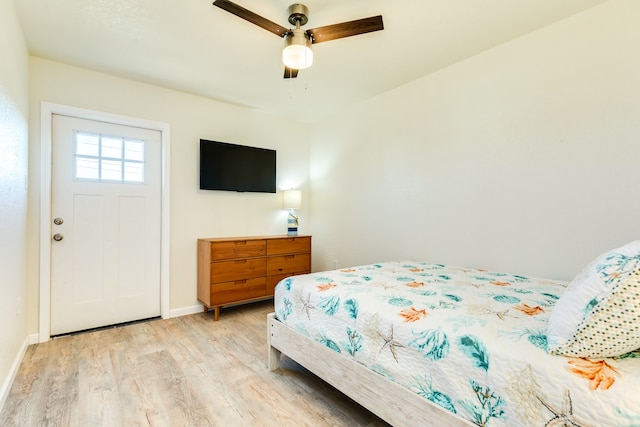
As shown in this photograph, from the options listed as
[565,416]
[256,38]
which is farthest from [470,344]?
[256,38]

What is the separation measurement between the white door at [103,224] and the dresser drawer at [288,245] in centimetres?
119

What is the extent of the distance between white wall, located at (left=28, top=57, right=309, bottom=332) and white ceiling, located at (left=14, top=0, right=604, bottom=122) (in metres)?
0.16

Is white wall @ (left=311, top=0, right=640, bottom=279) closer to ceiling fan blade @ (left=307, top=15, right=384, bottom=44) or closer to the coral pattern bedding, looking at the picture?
the coral pattern bedding

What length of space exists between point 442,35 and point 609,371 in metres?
2.30

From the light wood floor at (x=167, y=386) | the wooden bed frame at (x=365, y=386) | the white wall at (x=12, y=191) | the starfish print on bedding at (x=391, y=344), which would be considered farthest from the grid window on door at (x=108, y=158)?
the starfish print on bedding at (x=391, y=344)

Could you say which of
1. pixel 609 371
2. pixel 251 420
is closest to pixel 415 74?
pixel 609 371

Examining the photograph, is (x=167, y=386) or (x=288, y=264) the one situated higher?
(x=288, y=264)

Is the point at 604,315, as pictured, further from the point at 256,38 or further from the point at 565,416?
the point at 256,38

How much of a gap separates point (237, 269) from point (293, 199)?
3.82 feet

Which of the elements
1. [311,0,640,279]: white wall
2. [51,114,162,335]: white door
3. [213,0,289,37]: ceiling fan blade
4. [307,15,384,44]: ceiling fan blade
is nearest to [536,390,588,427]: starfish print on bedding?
[311,0,640,279]: white wall

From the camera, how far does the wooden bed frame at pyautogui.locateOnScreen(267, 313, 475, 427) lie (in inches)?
49.1

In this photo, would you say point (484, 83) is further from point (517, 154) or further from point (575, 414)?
point (575, 414)

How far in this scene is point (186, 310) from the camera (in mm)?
3381

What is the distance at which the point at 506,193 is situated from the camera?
2.47 m
